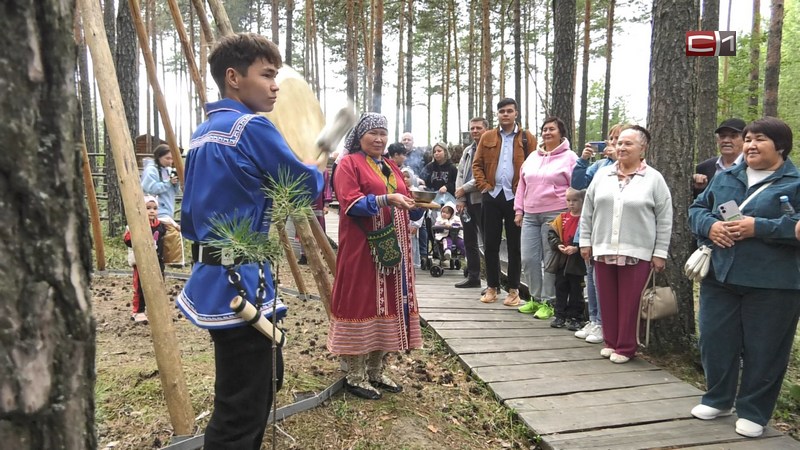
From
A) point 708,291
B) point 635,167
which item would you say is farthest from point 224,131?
point 635,167

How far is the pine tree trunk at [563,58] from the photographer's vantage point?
745cm

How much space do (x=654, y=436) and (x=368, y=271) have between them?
1965 mm

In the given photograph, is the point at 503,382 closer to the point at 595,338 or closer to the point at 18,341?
the point at 595,338

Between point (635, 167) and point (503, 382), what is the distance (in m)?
2.01

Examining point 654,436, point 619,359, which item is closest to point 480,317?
point 619,359

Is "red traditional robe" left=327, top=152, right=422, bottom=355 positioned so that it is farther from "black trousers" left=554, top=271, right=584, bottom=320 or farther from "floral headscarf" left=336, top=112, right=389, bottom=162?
"black trousers" left=554, top=271, right=584, bottom=320

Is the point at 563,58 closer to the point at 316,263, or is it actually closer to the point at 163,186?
the point at 316,263

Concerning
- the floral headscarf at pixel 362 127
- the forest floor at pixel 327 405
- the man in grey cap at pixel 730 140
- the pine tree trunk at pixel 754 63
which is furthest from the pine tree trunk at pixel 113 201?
the pine tree trunk at pixel 754 63

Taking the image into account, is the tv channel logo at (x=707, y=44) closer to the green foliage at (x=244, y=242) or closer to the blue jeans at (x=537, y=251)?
the blue jeans at (x=537, y=251)

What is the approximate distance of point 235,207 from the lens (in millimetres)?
2049

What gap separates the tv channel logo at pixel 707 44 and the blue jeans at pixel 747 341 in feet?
6.95

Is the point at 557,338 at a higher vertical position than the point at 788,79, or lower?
lower

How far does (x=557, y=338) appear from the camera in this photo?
15.9 ft

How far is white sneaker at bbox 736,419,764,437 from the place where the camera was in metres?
3.04
